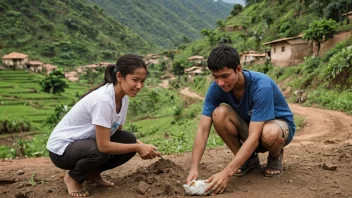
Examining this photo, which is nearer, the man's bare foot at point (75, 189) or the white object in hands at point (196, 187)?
the white object in hands at point (196, 187)

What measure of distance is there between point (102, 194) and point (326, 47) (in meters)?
23.5

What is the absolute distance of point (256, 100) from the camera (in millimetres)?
3043

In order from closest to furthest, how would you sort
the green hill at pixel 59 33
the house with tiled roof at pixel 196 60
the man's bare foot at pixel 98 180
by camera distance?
the man's bare foot at pixel 98 180 < the house with tiled roof at pixel 196 60 < the green hill at pixel 59 33

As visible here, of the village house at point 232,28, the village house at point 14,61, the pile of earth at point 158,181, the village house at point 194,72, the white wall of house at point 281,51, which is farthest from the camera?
the village house at point 232,28

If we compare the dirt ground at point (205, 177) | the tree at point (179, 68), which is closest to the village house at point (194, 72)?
the tree at point (179, 68)

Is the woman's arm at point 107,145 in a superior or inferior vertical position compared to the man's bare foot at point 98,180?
superior

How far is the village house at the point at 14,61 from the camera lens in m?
44.0

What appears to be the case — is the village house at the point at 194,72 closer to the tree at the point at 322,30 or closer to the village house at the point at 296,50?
the village house at the point at 296,50

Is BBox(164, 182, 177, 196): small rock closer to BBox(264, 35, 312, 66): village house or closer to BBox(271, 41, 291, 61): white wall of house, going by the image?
BBox(264, 35, 312, 66): village house

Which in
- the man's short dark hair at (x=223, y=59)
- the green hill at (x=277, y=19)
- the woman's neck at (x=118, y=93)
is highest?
the green hill at (x=277, y=19)

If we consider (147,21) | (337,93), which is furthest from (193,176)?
(147,21)

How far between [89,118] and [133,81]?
0.53 meters

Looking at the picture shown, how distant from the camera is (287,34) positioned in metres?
33.4

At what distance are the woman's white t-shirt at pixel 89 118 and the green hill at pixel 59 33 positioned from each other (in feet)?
173
